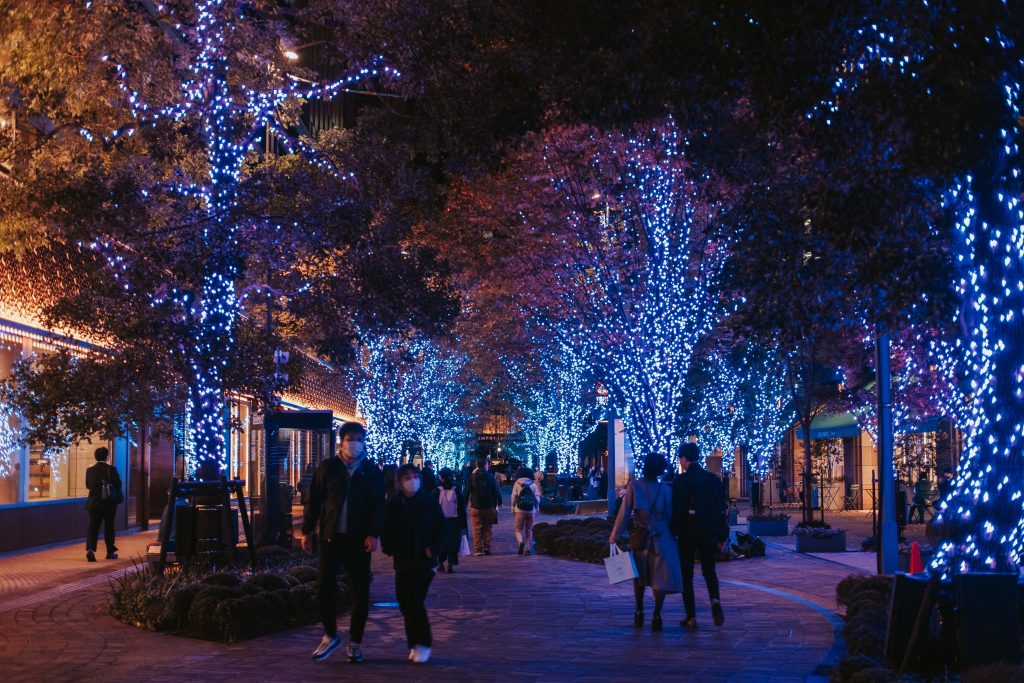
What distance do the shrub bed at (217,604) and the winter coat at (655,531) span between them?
3103 millimetres

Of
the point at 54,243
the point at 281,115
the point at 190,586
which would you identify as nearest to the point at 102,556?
the point at 54,243

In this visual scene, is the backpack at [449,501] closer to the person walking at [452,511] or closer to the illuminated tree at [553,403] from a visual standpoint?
the person walking at [452,511]

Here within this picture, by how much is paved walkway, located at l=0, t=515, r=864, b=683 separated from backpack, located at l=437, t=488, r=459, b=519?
3.13m

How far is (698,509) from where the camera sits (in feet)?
38.5

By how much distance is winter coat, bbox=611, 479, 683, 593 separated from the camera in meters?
11.6

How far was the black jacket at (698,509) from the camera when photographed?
11.7 meters

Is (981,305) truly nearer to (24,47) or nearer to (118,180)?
(118,180)

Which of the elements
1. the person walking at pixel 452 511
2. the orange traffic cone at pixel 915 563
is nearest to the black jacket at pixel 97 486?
the person walking at pixel 452 511

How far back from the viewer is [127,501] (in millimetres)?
28922

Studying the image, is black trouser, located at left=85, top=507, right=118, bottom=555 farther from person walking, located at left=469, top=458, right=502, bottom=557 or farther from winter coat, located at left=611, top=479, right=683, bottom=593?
winter coat, located at left=611, top=479, right=683, bottom=593

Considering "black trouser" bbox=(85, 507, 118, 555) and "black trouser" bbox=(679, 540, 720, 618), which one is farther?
"black trouser" bbox=(85, 507, 118, 555)

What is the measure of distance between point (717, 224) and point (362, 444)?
4.94 metres

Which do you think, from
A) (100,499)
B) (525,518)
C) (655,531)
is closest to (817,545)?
(525,518)

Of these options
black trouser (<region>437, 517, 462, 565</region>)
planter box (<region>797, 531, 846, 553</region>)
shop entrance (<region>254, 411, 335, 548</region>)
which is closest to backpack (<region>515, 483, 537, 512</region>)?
black trouser (<region>437, 517, 462, 565</region>)
